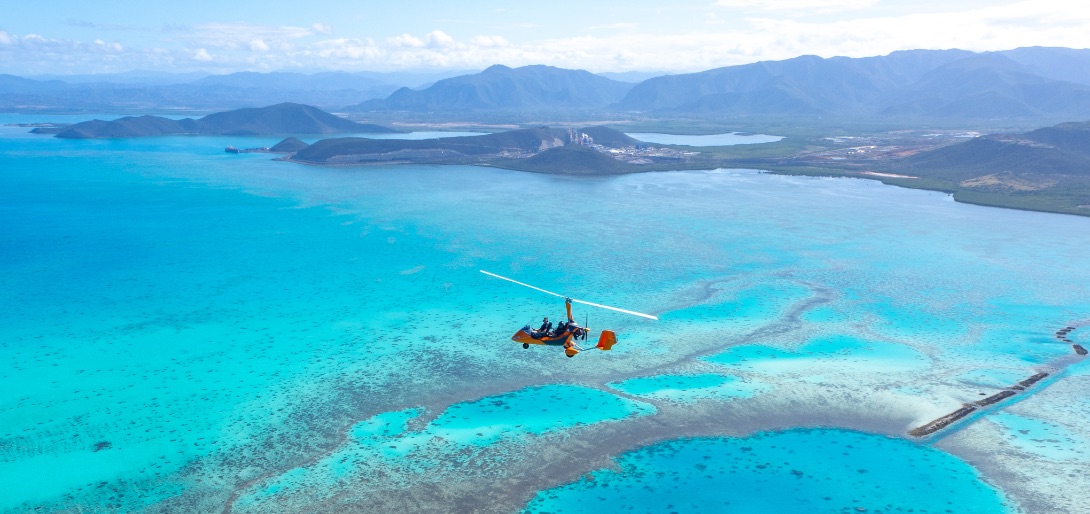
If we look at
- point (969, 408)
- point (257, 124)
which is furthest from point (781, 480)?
point (257, 124)

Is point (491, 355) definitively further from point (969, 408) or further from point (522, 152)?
point (522, 152)

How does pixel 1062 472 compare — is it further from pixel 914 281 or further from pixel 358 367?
pixel 358 367

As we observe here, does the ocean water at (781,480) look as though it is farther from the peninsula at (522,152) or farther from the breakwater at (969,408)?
the peninsula at (522,152)

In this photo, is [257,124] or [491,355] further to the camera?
[257,124]

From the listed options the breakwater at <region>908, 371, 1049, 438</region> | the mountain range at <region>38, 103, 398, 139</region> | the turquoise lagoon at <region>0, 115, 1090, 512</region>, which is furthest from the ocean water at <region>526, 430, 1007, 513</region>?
the mountain range at <region>38, 103, 398, 139</region>

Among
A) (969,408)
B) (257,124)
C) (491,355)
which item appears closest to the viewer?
(969,408)

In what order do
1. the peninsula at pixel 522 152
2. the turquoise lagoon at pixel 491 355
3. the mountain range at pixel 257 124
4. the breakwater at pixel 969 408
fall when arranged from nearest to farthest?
the turquoise lagoon at pixel 491 355 → the breakwater at pixel 969 408 → the peninsula at pixel 522 152 → the mountain range at pixel 257 124

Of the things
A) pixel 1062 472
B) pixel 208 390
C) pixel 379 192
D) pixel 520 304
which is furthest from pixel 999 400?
pixel 379 192

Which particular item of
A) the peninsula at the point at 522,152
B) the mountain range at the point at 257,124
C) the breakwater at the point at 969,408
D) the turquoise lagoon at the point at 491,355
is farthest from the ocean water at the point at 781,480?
the mountain range at the point at 257,124

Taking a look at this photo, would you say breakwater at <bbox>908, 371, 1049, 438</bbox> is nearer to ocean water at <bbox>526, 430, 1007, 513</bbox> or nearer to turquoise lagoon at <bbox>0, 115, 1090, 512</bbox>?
turquoise lagoon at <bbox>0, 115, 1090, 512</bbox>
